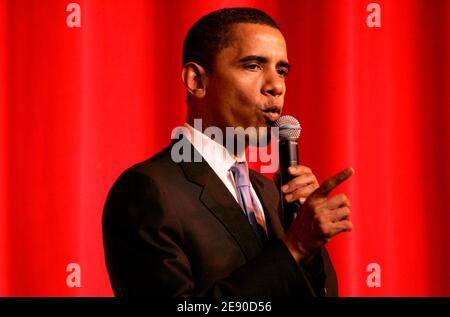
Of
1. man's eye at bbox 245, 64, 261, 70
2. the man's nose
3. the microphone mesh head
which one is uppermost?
man's eye at bbox 245, 64, 261, 70

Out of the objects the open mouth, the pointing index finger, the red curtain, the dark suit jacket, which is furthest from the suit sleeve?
the red curtain

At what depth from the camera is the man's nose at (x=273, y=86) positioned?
998 millimetres

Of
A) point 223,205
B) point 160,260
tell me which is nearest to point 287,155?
point 223,205

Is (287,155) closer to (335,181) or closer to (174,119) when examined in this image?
(335,181)

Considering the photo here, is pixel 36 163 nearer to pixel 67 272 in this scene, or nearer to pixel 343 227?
pixel 67 272

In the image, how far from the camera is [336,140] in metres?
1.61

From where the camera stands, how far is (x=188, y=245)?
91 centimetres

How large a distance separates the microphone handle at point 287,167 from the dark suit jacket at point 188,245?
0.04 meters

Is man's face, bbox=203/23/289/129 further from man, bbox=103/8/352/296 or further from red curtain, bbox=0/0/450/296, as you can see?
red curtain, bbox=0/0/450/296

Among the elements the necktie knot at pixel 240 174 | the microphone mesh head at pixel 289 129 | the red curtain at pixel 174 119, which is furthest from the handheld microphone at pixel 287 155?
the red curtain at pixel 174 119

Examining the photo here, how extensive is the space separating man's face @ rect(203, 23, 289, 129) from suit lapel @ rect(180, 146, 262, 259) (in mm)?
91

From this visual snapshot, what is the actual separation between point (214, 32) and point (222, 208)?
0.99 feet

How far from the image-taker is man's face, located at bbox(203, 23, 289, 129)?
100cm

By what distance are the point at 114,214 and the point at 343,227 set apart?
0.32 metres
